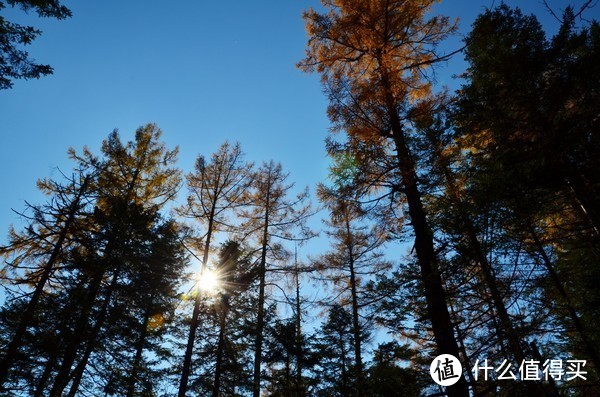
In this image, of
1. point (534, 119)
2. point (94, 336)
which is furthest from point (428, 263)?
point (94, 336)

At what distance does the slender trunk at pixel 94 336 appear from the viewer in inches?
337

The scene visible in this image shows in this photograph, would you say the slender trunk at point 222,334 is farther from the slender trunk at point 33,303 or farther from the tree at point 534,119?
the tree at point 534,119

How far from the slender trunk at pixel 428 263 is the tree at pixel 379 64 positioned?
0.03 metres

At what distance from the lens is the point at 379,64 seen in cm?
933

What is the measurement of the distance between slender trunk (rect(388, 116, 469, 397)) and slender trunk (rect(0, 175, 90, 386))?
9.82m

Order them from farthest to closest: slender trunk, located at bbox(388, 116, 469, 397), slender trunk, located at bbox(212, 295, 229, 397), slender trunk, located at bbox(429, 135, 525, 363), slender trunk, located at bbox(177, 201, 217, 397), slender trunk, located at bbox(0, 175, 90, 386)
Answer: slender trunk, located at bbox(212, 295, 229, 397), slender trunk, located at bbox(177, 201, 217, 397), slender trunk, located at bbox(0, 175, 90, 386), slender trunk, located at bbox(388, 116, 469, 397), slender trunk, located at bbox(429, 135, 525, 363)

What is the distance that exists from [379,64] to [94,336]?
38.6 feet

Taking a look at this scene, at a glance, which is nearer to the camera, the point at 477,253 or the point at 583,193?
the point at 477,253

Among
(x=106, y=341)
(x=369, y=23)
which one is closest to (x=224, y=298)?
(x=106, y=341)

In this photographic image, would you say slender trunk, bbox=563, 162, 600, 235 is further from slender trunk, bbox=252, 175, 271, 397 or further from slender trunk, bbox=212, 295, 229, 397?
slender trunk, bbox=212, 295, 229, 397

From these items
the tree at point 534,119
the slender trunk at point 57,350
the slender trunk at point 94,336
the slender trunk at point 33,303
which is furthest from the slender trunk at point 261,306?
the tree at point 534,119

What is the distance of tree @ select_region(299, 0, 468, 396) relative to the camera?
27.2 ft

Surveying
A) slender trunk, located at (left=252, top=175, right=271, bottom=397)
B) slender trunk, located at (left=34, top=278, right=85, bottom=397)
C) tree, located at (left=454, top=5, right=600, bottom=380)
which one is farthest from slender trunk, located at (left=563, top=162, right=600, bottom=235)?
slender trunk, located at (left=34, top=278, right=85, bottom=397)

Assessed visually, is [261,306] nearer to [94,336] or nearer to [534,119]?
→ [94,336]
